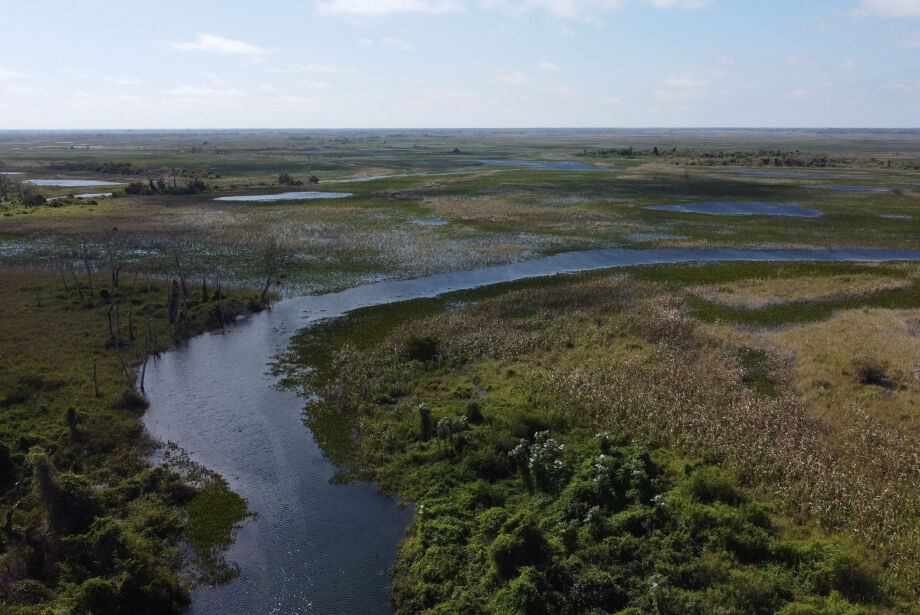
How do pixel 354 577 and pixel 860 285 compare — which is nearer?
pixel 354 577

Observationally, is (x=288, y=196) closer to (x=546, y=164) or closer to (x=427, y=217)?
(x=427, y=217)

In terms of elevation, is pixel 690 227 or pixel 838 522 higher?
pixel 690 227

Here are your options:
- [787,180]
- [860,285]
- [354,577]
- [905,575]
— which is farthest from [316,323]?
[787,180]

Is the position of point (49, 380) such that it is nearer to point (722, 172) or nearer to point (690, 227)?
point (690, 227)

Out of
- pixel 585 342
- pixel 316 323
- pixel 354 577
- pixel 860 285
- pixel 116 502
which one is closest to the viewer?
pixel 354 577

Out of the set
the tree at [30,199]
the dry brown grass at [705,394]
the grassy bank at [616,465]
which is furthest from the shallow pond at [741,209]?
the tree at [30,199]

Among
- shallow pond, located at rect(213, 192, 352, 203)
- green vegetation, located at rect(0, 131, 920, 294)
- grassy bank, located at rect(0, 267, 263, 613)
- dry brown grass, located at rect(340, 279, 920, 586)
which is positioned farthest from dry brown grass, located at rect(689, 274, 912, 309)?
shallow pond, located at rect(213, 192, 352, 203)

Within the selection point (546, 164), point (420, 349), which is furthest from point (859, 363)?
point (546, 164)
